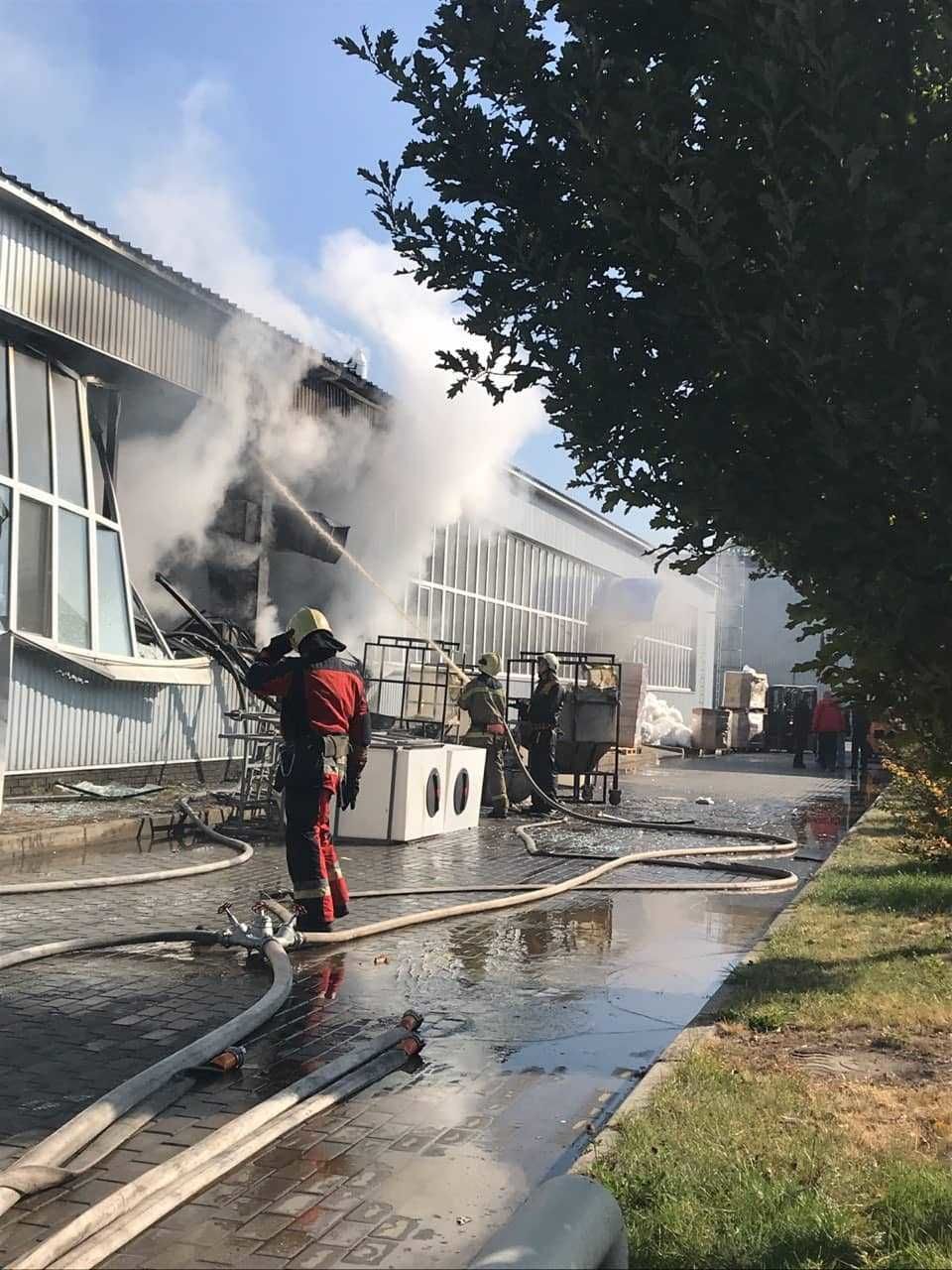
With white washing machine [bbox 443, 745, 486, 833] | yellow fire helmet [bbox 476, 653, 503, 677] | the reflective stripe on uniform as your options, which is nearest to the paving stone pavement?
the reflective stripe on uniform

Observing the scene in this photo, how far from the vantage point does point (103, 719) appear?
50.0ft

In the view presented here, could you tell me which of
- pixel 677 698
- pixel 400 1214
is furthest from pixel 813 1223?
pixel 677 698

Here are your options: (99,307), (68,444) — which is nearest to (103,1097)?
(68,444)

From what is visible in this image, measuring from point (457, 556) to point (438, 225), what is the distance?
23009mm

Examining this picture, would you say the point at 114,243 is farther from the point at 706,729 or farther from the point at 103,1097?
the point at 706,729

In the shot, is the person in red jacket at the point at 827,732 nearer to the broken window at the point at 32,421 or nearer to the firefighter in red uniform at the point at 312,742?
the broken window at the point at 32,421

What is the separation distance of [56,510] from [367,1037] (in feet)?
36.4

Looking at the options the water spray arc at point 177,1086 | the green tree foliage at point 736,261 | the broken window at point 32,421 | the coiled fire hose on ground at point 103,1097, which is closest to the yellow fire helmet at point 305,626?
the water spray arc at point 177,1086

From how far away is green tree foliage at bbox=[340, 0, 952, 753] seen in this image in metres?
4.22

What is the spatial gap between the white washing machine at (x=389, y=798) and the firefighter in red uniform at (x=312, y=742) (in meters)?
4.43

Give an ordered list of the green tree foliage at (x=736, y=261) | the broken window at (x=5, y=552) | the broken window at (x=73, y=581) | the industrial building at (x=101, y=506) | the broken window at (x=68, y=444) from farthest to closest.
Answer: the broken window at (x=68, y=444) → the broken window at (x=73, y=581) → the industrial building at (x=101, y=506) → the broken window at (x=5, y=552) → the green tree foliage at (x=736, y=261)

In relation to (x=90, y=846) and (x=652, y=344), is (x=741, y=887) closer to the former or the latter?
(x=90, y=846)

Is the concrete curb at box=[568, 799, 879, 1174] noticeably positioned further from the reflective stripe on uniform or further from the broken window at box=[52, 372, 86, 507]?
the broken window at box=[52, 372, 86, 507]

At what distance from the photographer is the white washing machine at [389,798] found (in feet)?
41.8
